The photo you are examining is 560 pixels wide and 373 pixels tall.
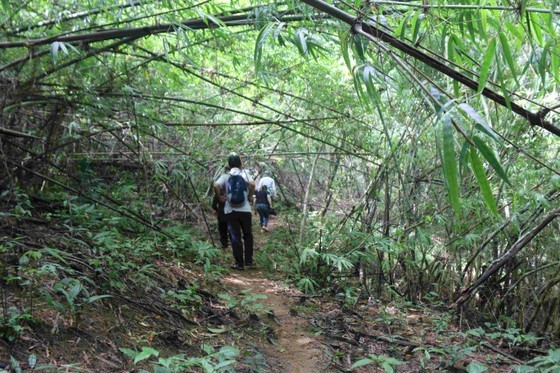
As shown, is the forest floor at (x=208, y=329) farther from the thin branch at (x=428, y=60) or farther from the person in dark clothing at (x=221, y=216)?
the thin branch at (x=428, y=60)

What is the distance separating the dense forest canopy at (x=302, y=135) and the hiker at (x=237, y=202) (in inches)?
13.9

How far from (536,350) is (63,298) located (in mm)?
3392

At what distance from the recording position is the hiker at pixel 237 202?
4.80 m

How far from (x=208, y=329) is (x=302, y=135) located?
203cm

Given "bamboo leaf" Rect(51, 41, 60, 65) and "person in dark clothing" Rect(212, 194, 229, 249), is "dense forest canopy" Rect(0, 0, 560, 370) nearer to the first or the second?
"bamboo leaf" Rect(51, 41, 60, 65)

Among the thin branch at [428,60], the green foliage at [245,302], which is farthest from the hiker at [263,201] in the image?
the thin branch at [428,60]

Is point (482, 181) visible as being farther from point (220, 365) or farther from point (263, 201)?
point (263, 201)

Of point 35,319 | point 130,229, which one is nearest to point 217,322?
point 35,319

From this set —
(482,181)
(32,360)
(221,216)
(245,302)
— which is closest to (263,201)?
(221,216)

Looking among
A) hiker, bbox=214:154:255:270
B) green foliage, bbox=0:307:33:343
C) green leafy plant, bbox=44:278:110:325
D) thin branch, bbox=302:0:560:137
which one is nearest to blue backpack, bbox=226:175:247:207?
hiker, bbox=214:154:255:270

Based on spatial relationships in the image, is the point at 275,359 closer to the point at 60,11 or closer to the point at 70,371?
the point at 70,371

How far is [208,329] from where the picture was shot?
2.96m

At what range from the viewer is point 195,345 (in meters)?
2.71

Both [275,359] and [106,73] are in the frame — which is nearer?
[275,359]
